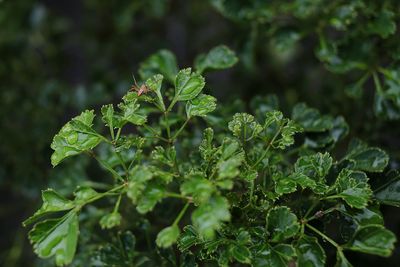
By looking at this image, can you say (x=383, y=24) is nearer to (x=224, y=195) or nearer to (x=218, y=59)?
(x=218, y=59)

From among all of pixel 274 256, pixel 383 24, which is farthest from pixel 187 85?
pixel 383 24

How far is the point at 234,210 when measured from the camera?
71 cm

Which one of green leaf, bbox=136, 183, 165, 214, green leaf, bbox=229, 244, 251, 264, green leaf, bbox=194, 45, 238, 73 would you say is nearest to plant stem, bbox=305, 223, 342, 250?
green leaf, bbox=229, 244, 251, 264

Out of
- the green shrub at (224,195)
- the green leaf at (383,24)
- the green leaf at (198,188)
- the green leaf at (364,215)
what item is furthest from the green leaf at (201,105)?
the green leaf at (383,24)

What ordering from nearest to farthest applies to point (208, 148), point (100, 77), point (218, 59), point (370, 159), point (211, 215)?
1. point (211, 215)
2. point (208, 148)
3. point (370, 159)
4. point (218, 59)
5. point (100, 77)

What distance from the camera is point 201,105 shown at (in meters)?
0.71

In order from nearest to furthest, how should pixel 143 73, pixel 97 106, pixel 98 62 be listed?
pixel 143 73 → pixel 97 106 → pixel 98 62

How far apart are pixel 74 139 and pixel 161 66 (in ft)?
1.01

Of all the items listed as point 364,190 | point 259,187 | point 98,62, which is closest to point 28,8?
point 98,62

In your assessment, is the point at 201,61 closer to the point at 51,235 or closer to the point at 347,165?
the point at 347,165

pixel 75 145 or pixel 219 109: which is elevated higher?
pixel 75 145

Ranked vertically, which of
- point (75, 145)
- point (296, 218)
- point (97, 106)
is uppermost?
point (75, 145)

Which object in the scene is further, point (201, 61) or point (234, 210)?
point (201, 61)

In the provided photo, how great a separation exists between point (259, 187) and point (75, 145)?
25cm
